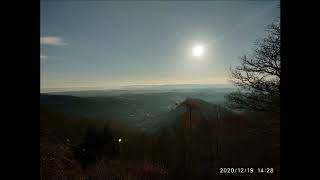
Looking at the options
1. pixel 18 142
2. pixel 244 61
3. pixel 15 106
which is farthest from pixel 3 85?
pixel 244 61

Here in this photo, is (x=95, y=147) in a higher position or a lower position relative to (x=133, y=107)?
lower

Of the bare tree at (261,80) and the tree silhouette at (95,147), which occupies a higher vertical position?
the bare tree at (261,80)

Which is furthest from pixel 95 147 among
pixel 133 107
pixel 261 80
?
pixel 261 80

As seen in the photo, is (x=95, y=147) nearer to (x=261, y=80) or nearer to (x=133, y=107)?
(x=133, y=107)

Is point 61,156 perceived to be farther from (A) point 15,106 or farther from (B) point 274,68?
(B) point 274,68

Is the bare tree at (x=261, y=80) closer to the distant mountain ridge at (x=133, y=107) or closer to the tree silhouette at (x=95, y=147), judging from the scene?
the distant mountain ridge at (x=133, y=107)

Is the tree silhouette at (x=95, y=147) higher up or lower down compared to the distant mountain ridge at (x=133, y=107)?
lower down

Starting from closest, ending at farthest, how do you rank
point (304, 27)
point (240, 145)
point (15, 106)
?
point (304, 27) < point (15, 106) < point (240, 145)

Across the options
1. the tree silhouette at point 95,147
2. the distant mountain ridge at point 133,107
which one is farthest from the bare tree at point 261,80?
the tree silhouette at point 95,147
